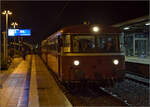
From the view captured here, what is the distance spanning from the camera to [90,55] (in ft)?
27.1

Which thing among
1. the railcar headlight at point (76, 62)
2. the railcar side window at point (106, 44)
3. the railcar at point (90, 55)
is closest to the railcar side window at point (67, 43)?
the railcar at point (90, 55)

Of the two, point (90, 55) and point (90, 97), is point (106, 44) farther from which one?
point (90, 97)

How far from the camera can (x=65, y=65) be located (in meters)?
8.18

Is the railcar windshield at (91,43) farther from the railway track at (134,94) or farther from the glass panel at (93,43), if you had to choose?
the railway track at (134,94)

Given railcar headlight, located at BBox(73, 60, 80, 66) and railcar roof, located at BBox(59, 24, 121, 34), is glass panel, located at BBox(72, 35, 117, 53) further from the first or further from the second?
railcar headlight, located at BBox(73, 60, 80, 66)

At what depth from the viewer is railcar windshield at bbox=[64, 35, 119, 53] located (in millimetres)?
8273

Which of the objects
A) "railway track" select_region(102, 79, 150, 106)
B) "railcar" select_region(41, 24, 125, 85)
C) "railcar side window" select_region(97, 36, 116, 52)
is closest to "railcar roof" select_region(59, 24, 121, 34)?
"railcar" select_region(41, 24, 125, 85)

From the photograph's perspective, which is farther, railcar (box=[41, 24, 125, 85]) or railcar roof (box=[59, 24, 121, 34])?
railcar roof (box=[59, 24, 121, 34])

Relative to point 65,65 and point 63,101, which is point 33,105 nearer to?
point 63,101

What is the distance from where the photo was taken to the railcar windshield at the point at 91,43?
8.27 m

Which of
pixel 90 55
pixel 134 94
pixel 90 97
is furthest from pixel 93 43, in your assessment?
pixel 134 94

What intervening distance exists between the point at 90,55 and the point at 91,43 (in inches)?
19.7

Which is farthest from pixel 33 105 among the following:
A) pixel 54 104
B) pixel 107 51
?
pixel 107 51

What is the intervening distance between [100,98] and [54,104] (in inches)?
80.0
